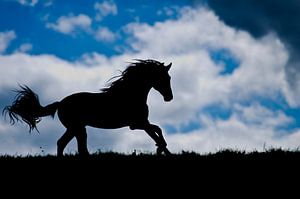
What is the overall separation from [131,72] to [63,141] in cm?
278

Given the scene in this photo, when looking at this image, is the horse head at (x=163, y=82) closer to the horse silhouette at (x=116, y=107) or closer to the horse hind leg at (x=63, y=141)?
the horse silhouette at (x=116, y=107)

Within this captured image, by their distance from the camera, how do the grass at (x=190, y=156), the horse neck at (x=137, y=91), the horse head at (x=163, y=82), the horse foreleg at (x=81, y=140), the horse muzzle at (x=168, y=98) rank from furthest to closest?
the horse muzzle at (x=168, y=98)
the horse head at (x=163, y=82)
the horse neck at (x=137, y=91)
the horse foreleg at (x=81, y=140)
the grass at (x=190, y=156)

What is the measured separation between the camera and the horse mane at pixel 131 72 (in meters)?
14.3

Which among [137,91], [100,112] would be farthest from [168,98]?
[100,112]

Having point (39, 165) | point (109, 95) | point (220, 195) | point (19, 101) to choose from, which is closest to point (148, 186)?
point (220, 195)

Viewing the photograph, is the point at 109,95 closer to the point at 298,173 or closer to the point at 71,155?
the point at 71,155

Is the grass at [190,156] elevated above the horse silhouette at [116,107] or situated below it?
below

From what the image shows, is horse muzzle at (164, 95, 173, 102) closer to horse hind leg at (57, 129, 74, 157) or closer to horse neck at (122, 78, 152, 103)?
horse neck at (122, 78, 152, 103)

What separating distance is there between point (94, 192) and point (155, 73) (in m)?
5.94

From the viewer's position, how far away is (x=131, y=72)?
47.4 feet

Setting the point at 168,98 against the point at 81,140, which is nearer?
the point at 81,140

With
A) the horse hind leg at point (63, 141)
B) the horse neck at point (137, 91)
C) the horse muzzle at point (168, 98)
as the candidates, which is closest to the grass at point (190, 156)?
the horse hind leg at point (63, 141)

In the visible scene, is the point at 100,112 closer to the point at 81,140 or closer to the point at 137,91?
the point at 81,140

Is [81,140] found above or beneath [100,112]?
beneath
